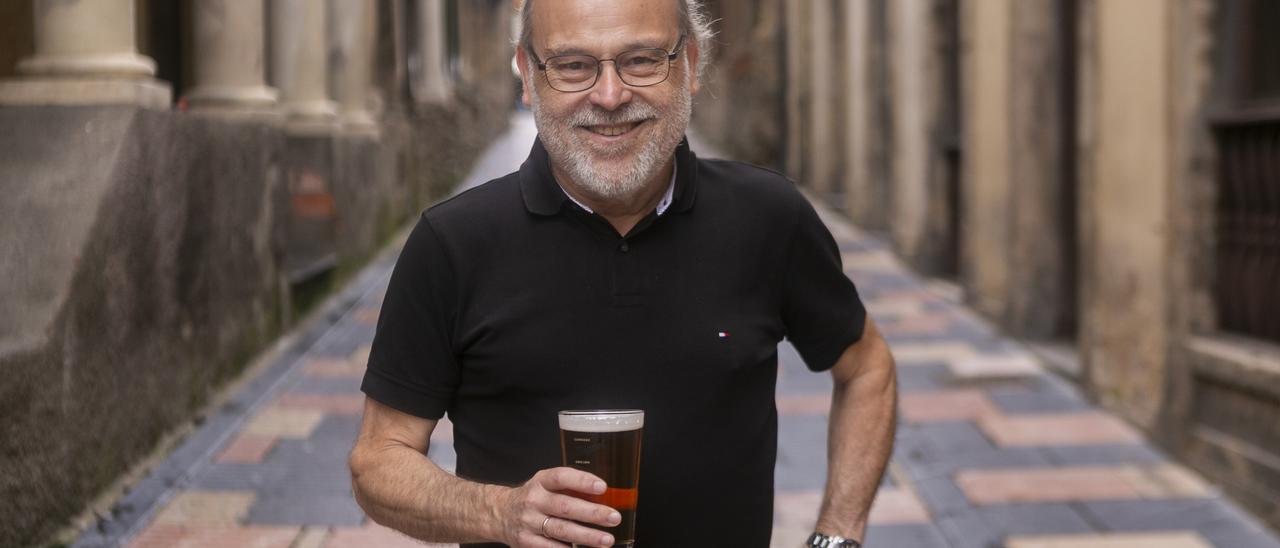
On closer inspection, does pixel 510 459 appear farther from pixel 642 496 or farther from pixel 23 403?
pixel 23 403

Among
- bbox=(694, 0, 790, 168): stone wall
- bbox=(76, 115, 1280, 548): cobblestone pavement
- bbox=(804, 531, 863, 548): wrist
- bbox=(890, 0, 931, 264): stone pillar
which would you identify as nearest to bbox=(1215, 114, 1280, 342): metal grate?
bbox=(76, 115, 1280, 548): cobblestone pavement

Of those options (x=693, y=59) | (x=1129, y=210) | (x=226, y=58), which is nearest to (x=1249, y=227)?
(x=1129, y=210)

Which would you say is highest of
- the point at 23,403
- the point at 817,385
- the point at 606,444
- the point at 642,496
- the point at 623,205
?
the point at 623,205

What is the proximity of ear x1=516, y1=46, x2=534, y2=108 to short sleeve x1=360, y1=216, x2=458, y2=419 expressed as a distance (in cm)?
23

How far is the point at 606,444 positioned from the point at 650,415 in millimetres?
314

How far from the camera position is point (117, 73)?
5605 mm

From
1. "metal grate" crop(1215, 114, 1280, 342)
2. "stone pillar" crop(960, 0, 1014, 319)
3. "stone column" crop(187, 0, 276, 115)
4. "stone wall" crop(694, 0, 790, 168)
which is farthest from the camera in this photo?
"stone wall" crop(694, 0, 790, 168)

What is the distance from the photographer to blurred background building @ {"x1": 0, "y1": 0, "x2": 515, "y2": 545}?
4652 millimetres

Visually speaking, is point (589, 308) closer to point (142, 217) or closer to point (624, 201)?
point (624, 201)

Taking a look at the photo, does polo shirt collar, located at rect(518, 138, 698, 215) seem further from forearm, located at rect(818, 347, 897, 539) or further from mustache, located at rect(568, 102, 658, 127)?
forearm, located at rect(818, 347, 897, 539)

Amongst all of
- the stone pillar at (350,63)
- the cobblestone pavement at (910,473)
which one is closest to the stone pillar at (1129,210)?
the cobblestone pavement at (910,473)

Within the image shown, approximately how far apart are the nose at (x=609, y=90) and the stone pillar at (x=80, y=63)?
13.2 feet

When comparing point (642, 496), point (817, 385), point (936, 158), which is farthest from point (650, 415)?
point (936, 158)

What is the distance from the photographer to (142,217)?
561 centimetres
